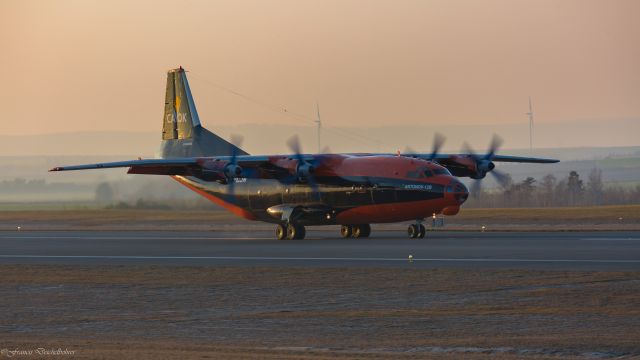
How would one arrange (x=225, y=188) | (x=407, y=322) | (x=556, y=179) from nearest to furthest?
(x=407, y=322) < (x=225, y=188) < (x=556, y=179)

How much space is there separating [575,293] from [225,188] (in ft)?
118

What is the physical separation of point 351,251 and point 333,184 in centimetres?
1214

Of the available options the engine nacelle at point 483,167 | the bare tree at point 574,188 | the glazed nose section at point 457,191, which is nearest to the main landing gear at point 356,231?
the glazed nose section at point 457,191

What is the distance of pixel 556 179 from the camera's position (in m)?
114

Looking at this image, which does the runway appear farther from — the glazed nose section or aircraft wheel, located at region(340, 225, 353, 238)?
the glazed nose section

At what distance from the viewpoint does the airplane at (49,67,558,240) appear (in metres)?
52.2

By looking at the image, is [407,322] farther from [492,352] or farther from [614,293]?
[614,293]

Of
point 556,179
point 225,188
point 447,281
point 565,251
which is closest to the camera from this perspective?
point 447,281

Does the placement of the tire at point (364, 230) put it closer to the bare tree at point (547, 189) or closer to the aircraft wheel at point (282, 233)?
the aircraft wheel at point (282, 233)

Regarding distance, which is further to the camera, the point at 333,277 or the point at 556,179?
the point at 556,179

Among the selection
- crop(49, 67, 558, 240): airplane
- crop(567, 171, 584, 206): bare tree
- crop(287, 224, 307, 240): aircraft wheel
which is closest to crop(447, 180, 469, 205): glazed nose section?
crop(49, 67, 558, 240): airplane

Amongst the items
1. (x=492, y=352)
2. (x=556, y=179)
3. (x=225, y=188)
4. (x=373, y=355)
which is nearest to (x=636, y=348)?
(x=492, y=352)

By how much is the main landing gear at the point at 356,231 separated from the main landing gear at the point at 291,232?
275 centimetres

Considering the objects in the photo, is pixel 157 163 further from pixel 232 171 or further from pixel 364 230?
pixel 364 230
